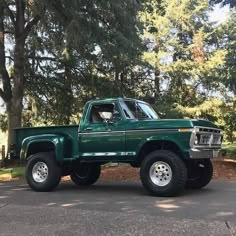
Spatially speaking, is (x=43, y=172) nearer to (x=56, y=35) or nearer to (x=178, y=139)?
(x=178, y=139)

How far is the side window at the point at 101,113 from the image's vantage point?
1155 centimetres

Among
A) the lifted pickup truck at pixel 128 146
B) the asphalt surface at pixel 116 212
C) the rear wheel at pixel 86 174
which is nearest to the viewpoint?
the asphalt surface at pixel 116 212

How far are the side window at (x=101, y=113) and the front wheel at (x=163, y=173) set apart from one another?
149 centimetres

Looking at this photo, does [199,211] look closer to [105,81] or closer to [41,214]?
[41,214]

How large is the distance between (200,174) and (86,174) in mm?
3136

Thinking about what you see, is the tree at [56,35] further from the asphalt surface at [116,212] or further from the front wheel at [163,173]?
the front wheel at [163,173]

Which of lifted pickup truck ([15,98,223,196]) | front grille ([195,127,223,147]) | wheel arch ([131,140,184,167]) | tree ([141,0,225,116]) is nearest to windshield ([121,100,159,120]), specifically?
lifted pickup truck ([15,98,223,196])

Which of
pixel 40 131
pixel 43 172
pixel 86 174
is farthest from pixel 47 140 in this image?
pixel 86 174

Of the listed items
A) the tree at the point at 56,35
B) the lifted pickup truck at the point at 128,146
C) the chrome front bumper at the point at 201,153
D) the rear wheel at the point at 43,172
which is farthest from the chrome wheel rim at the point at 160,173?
the tree at the point at 56,35

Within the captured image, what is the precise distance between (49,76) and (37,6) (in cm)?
627

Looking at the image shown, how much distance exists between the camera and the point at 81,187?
42.2 feet

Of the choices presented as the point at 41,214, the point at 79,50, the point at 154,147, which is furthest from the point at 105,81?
the point at 41,214

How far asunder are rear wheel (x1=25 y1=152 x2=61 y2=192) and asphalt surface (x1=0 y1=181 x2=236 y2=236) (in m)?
0.24

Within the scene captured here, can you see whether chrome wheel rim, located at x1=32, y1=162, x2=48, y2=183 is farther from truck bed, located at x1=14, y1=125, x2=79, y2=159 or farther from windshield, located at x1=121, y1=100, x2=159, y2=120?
windshield, located at x1=121, y1=100, x2=159, y2=120
